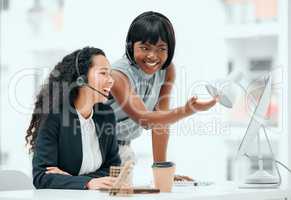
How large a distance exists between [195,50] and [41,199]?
3.45m

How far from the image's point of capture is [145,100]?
255 centimetres

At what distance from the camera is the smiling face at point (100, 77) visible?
2344mm

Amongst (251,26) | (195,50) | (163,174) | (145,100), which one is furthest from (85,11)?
(163,174)

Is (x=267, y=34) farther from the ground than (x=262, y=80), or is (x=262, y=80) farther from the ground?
(x=267, y=34)

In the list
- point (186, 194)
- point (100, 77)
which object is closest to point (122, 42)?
point (100, 77)

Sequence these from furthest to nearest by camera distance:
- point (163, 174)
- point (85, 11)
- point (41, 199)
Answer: point (85, 11), point (163, 174), point (41, 199)

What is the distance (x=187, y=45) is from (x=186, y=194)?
3207mm

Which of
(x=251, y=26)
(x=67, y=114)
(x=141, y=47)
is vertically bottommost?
(x=67, y=114)

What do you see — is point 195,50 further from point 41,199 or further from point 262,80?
point 41,199

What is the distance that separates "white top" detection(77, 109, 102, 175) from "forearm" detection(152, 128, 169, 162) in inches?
12.5

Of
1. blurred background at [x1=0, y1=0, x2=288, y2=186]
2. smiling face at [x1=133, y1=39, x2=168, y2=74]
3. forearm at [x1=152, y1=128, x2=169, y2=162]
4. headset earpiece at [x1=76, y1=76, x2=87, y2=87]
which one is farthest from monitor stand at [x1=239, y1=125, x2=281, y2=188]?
blurred background at [x1=0, y1=0, x2=288, y2=186]

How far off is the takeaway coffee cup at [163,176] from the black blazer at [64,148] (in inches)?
8.2

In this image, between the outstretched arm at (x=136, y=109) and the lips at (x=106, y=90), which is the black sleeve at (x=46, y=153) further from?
the outstretched arm at (x=136, y=109)

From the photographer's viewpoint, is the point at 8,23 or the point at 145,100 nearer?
the point at 145,100
